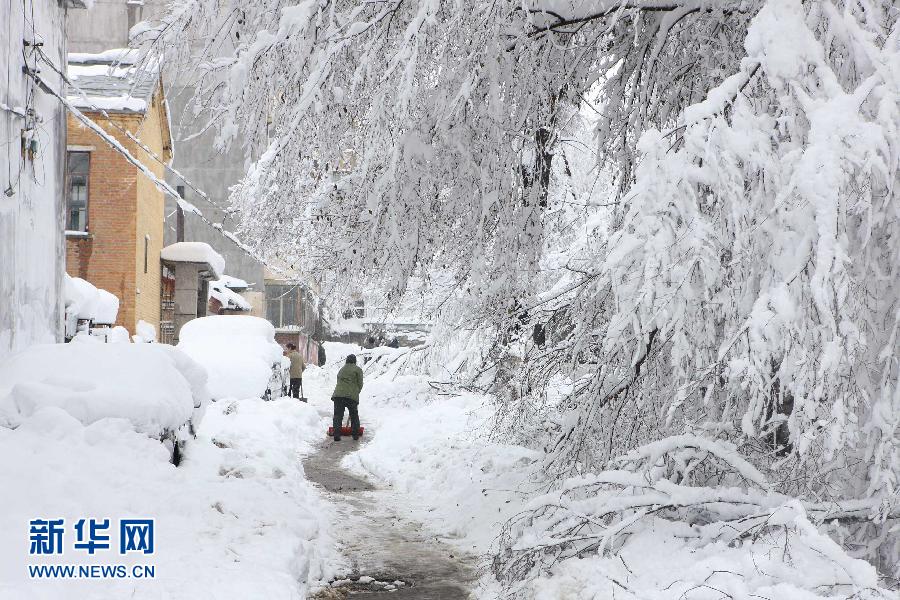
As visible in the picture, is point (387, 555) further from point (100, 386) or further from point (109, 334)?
point (109, 334)

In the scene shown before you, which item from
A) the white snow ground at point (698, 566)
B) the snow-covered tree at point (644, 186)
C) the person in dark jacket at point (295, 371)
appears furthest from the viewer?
the person in dark jacket at point (295, 371)

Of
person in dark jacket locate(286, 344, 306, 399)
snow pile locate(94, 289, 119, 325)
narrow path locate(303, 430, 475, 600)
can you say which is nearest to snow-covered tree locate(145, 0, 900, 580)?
narrow path locate(303, 430, 475, 600)

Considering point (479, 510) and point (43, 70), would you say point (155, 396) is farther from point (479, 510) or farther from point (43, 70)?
point (43, 70)

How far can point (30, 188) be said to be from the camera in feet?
32.0

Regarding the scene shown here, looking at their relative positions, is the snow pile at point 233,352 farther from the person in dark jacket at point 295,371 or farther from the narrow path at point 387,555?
the narrow path at point 387,555

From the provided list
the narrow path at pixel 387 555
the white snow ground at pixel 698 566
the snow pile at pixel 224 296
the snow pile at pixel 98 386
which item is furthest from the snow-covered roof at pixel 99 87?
the white snow ground at pixel 698 566

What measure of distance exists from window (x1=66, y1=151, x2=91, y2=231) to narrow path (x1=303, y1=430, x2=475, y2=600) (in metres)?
10.9

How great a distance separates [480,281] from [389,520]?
3.33m

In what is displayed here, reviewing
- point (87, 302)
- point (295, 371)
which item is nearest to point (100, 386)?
point (87, 302)

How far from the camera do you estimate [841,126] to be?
10.9 feet

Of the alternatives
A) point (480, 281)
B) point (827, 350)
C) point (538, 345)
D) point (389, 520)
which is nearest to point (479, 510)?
Result: point (389, 520)

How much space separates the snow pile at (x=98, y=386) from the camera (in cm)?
654

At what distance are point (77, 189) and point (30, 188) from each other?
9607 millimetres

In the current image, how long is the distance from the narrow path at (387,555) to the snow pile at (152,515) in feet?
0.87
